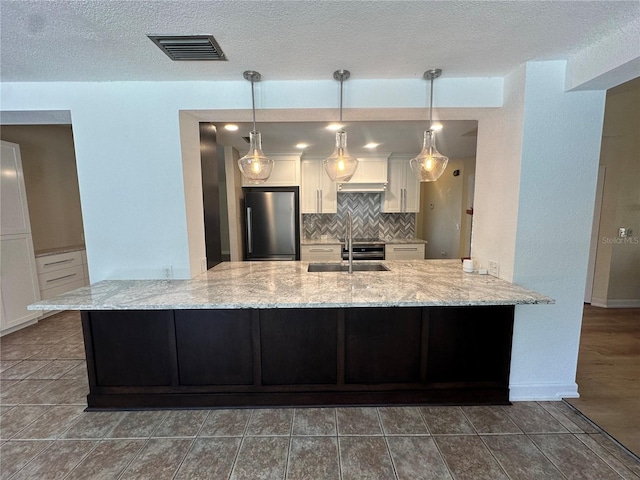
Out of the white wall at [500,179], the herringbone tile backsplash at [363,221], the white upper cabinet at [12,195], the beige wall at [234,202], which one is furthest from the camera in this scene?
the herringbone tile backsplash at [363,221]

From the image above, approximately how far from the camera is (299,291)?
1.90 metres

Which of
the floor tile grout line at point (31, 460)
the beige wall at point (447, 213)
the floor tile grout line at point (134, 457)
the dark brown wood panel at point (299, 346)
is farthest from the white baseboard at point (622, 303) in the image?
the floor tile grout line at point (31, 460)

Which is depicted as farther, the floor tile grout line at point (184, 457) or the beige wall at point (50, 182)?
the beige wall at point (50, 182)

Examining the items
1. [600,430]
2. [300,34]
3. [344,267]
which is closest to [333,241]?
[344,267]

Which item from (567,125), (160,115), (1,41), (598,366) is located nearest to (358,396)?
(598,366)

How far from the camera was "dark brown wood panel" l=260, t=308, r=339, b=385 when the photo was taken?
6.54 feet

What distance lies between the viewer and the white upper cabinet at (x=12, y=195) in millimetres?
3127

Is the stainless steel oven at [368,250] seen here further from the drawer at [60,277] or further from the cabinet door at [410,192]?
the drawer at [60,277]

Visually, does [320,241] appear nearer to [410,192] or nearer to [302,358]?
[410,192]

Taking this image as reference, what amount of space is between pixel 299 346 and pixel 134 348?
1.17 meters

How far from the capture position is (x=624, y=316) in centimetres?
346

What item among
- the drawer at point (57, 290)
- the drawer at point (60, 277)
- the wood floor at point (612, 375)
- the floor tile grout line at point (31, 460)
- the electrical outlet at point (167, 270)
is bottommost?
the floor tile grout line at point (31, 460)

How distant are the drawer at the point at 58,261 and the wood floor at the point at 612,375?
5611 millimetres

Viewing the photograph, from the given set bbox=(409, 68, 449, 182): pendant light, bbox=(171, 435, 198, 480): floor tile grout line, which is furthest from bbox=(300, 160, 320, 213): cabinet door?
bbox=(171, 435, 198, 480): floor tile grout line
